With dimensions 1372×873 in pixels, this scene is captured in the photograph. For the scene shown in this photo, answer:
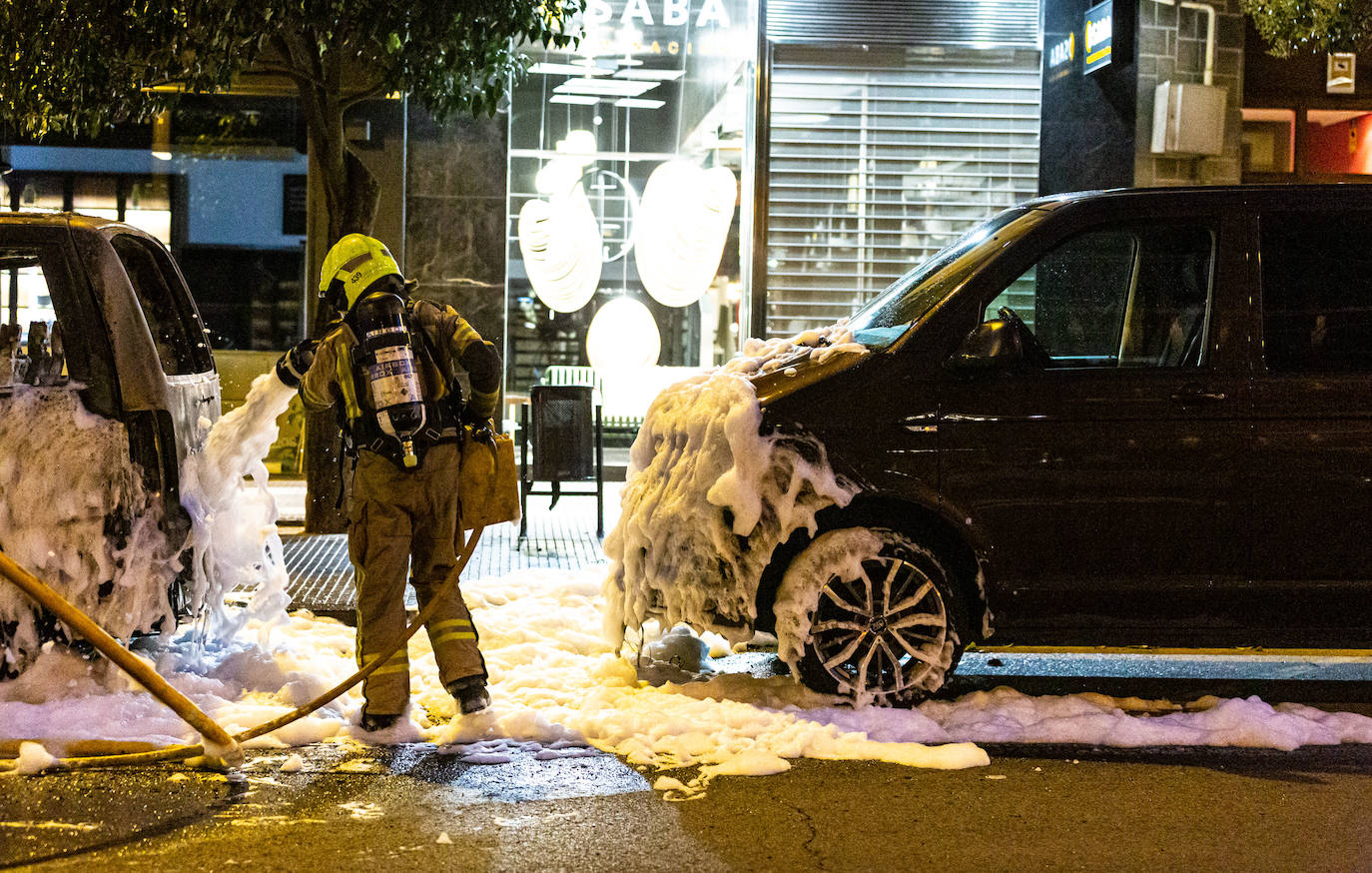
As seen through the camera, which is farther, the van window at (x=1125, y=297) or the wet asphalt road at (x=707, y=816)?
the van window at (x=1125, y=297)

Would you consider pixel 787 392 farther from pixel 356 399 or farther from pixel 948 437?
pixel 356 399

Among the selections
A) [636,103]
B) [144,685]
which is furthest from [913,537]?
[636,103]

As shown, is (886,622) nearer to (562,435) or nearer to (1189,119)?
(562,435)

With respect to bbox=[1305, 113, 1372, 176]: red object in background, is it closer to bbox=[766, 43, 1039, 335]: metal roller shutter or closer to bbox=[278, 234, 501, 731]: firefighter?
bbox=[766, 43, 1039, 335]: metal roller shutter

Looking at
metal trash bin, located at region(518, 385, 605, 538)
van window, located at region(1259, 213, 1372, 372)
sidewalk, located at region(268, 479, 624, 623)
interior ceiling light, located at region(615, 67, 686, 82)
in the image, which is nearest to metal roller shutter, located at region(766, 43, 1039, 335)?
interior ceiling light, located at region(615, 67, 686, 82)

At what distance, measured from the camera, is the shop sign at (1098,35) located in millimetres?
10734

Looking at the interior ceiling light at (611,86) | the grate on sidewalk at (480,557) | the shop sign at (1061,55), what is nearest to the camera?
the grate on sidewalk at (480,557)

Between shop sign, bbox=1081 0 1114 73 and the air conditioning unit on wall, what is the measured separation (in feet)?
1.88

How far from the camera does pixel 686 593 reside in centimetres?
549

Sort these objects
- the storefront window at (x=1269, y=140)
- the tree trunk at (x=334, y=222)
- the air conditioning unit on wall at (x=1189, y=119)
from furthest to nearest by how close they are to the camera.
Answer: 1. the storefront window at (x=1269, y=140)
2. the air conditioning unit on wall at (x=1189, y=119)
3. the tree trunk at (x=334, y=222)

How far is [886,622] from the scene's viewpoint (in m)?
5.38

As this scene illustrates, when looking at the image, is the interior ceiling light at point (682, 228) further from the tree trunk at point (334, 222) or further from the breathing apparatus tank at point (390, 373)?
the breathing apparatus tank at point (390, 373)

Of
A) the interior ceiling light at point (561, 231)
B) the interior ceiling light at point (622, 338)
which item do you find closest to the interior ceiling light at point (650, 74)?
the interior ceiling light at point (561, 231)

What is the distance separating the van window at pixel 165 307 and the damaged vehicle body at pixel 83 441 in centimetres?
38
